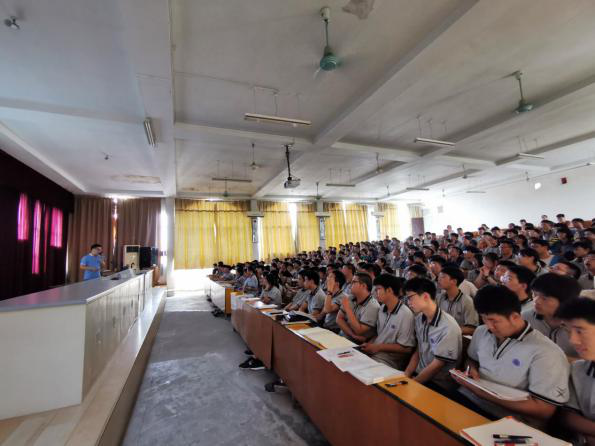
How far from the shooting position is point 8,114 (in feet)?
13.3

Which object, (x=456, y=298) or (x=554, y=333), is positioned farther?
(x=456, y=298)

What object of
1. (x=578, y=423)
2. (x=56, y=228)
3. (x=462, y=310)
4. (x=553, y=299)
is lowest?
(x=578, y=423)

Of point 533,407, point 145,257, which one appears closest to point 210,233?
point 145,257

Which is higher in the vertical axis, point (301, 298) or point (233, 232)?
point (233, 232)

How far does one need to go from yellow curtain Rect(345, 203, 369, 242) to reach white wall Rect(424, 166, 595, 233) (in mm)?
3206

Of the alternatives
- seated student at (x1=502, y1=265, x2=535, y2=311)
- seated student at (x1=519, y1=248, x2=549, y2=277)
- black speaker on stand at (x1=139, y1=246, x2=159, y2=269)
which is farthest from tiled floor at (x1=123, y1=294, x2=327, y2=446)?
black speaker on stand at (x1=139, y1=246, x2=159, y2=269)

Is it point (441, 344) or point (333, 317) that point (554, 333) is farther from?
point (333, 317)

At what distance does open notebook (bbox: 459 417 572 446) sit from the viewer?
92cm

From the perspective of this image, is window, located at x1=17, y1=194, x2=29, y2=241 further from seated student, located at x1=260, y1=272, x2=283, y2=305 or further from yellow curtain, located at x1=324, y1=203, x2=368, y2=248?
yellow curtain, located at x1=324, y1=203, x2=368, y2=248

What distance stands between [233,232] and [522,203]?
1012 centimetres

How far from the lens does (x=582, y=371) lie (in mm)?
1189

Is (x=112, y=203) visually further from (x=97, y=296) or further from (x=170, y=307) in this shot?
(x=97, y=296)

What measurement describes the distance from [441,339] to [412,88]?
337 centimetres

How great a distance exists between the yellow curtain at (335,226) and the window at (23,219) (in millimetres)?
9330
